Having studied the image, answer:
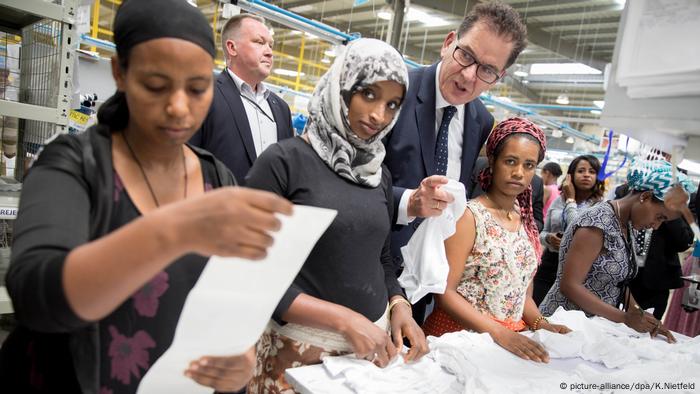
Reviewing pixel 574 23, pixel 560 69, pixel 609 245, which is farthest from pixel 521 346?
pixel 560 69

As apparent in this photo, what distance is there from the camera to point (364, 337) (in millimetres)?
1222

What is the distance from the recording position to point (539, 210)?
3.83 meters

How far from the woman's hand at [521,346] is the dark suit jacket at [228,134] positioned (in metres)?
1.45

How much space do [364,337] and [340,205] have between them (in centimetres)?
34

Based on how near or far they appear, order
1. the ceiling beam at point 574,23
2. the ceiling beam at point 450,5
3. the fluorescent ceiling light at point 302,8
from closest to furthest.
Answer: the ceiling beam at point 450,5 → the ceiling beam at point 574,23 → the fluorescent ceiling light at point 302,8

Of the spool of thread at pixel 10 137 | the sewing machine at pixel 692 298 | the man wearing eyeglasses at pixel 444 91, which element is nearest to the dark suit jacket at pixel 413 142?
the man wearing eyeglasses at pixel 444 91

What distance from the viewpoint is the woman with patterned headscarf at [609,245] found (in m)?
2.40

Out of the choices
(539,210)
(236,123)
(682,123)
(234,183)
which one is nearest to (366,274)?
(234,183)

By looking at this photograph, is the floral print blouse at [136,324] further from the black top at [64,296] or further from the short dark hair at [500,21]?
the short dark hair at [500,21]

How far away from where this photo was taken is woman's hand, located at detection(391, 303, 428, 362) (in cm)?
139

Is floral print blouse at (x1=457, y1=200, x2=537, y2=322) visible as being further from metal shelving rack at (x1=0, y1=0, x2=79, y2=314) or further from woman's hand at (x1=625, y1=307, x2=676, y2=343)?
metal shelving rack at (x1=0, y1=0, x2=79, y2=314)

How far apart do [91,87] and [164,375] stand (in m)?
3.32

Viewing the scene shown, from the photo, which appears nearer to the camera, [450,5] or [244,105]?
[244,105]

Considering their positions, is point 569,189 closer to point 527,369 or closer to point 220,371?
point 527,369
